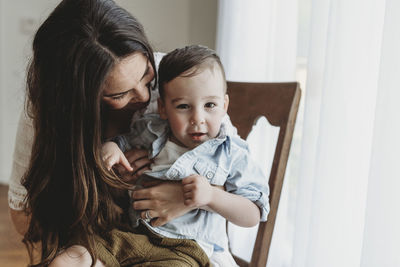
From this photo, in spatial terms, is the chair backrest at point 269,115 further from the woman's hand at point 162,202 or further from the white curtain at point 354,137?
the woman's hand at point 162,202

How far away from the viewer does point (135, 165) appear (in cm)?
107

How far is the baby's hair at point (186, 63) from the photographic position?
99cm

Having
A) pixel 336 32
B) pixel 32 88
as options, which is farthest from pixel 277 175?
pixel 32 88

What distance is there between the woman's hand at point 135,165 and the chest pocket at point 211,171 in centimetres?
14

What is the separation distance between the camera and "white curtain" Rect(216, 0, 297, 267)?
147 centimetres

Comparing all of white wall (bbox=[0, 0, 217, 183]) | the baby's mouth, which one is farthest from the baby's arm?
white wall (bbox=[0, 0, 217, 183])

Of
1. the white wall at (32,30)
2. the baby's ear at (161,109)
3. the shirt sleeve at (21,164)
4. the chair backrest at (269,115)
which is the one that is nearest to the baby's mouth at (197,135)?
→ the baby's ear at (161,109)

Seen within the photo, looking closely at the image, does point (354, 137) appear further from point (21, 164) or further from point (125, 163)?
point (21, 164)

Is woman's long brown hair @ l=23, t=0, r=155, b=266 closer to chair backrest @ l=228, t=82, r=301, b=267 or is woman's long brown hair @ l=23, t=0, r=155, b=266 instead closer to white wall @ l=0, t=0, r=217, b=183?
chair backrest @ l=228, t=82, r=301, b=267

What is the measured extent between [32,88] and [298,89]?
2.13 feet

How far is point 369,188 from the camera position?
0.94 metres

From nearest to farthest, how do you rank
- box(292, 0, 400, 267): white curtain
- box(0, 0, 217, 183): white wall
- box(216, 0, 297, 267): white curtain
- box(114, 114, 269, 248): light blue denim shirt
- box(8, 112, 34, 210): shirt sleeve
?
box(292, 0, 400, 267): white curtain
box(114, 114, 269, 248): light blue denim shirt
box(8, 112, 34, 210): shirt sleeve
box(216, 0, 297, 267): white curtain
box(0, 0, 217, 183): white wall

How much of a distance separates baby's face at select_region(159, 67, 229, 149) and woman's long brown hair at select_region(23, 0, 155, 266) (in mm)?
98

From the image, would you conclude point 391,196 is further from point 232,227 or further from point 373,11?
point 232,227
